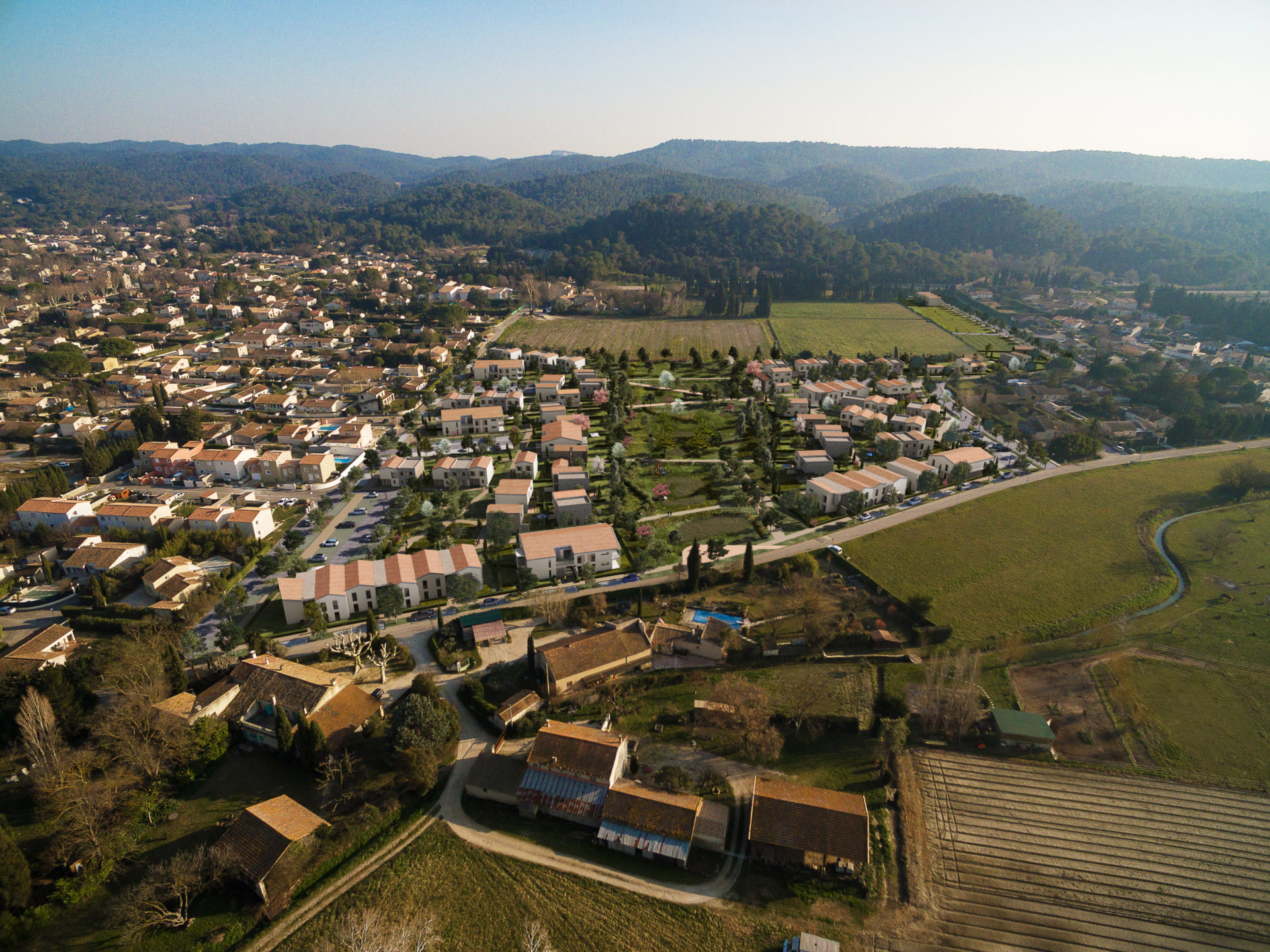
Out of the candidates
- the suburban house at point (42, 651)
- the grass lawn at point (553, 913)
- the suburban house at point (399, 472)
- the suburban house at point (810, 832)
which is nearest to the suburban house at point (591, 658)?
the grass lawn at point (553, 913)

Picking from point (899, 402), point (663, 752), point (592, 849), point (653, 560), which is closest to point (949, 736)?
point (663, 752)

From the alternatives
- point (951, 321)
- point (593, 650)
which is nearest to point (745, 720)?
point (593, 650)

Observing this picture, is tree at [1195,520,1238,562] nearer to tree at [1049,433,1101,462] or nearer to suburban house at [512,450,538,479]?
tree at [1049,433,1101,462]

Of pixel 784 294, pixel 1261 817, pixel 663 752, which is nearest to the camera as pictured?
pixel 1261 817

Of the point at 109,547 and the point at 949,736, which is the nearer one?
the point at 949,736

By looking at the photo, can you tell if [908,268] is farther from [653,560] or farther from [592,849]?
[592,849]

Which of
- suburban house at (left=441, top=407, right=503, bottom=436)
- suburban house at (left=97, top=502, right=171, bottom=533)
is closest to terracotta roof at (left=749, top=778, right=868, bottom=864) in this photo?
suburban house at (left=97, top=502, right=171, bottom=533)
